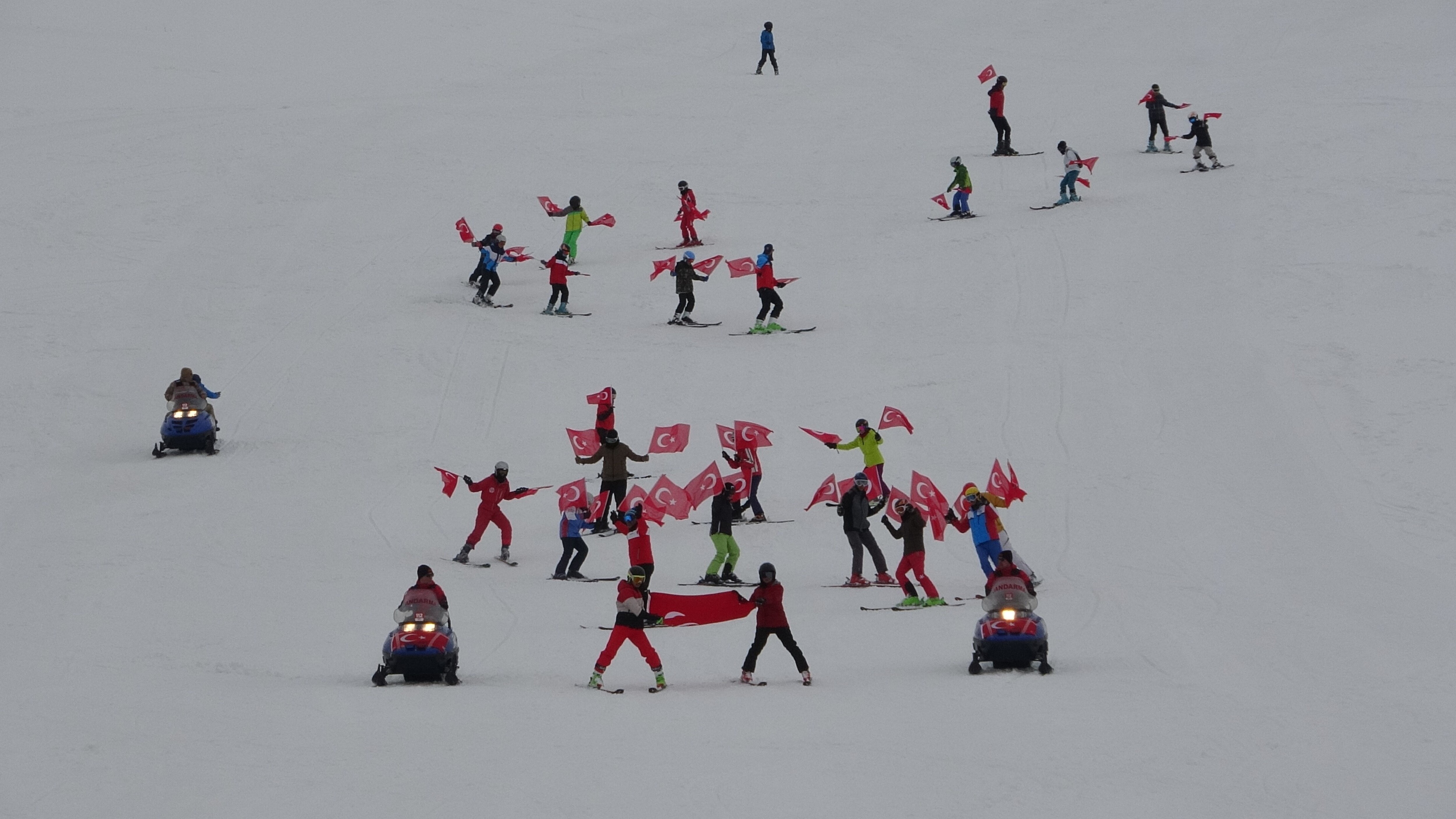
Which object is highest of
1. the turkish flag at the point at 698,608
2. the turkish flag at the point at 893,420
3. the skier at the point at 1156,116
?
the skier at the point at 1156,116

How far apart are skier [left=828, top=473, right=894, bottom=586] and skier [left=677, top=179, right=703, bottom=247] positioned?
481 inches

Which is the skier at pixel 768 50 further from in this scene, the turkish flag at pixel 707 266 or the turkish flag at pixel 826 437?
the turkish flag at pixel 826 437

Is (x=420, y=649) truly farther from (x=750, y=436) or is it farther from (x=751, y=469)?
(x=750, y=436)

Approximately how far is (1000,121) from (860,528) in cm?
1817

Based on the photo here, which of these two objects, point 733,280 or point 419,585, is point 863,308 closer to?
point 733,280

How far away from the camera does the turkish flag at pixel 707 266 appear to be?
2328cm

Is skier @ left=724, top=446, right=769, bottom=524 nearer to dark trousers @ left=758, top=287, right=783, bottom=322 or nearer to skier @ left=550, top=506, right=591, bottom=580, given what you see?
skier @ left=550, top=506, right=591, bottom=580

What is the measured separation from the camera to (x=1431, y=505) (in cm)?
1557

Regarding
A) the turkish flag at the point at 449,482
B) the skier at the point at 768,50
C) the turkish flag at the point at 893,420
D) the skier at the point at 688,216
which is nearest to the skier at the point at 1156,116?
the skier at the point at 688,216

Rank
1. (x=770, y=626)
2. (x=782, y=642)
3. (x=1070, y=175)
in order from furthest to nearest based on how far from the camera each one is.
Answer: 1. (x=1070, y=175)
2. (x=782, y=642)
3. (x=770, y=626)

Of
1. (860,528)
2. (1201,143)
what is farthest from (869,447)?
(1201,143)

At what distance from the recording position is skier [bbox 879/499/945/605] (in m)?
13.6

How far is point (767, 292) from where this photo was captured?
891 inches

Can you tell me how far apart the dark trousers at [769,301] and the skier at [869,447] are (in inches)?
257
